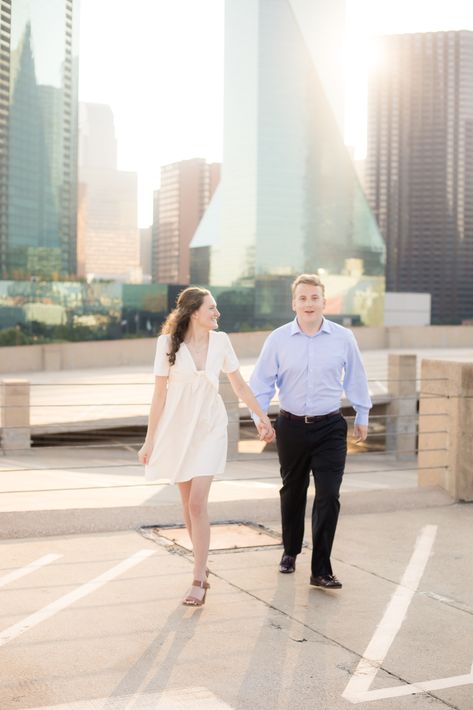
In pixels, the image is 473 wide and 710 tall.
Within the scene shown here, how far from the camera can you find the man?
514cm

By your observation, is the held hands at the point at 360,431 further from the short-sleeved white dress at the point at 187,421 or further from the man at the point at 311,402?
the short-sleeved white dress at the point at 187,421

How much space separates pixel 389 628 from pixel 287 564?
1.08 m

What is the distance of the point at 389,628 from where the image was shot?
14.1 feet

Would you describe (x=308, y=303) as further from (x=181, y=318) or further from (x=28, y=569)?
(x=28, y=569)

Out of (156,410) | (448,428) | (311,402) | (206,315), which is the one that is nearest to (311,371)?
(311,402)

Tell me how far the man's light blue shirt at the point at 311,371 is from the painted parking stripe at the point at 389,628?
3.08 feet

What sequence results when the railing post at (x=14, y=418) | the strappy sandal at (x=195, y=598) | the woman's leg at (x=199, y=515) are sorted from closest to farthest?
1. the strappy sandal at (x=195, y=598)
2. the woman's leg at (x=199, y=515)
3. the railing post at (x=14, y=418)

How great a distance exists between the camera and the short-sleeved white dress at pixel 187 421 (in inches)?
187

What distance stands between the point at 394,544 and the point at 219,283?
115 m

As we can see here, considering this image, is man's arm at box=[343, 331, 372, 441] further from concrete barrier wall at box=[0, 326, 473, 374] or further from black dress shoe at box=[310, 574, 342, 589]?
concrete barrier wall at box=[0, 326, 473, 374]

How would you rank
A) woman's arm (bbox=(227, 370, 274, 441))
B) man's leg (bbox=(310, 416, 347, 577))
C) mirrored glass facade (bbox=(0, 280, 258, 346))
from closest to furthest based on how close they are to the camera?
Answer: woman's arm (bbox=(227, 370, 274, 441)) → man's leg (bbox=(310, 416, 347, 577)) → mirrored glass facade (bbox=(0, 280, 258, 346))

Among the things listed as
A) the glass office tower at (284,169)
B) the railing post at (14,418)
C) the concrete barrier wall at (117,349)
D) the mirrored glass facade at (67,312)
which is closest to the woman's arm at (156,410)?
the railing post at (14,418)

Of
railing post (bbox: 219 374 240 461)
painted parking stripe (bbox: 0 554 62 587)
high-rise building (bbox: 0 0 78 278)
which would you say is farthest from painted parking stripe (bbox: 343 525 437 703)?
high-rise building (bbox: 0 0 78 278)

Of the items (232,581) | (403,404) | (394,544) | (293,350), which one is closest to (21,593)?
(232,581)
